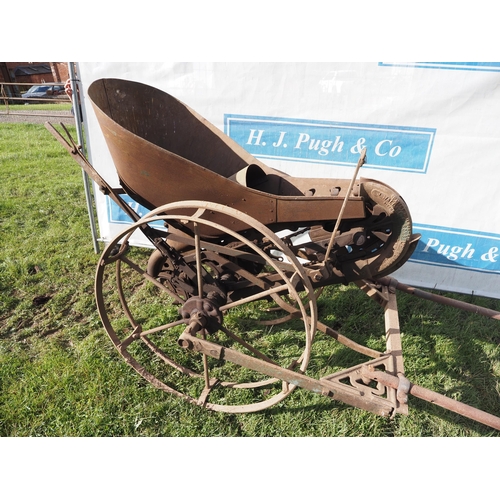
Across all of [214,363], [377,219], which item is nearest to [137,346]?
[214,363]

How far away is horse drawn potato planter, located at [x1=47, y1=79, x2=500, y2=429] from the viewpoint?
174 centimetres

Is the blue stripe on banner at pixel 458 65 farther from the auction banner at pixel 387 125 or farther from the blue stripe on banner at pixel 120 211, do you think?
the blue stripe on banner at pixel 120 211

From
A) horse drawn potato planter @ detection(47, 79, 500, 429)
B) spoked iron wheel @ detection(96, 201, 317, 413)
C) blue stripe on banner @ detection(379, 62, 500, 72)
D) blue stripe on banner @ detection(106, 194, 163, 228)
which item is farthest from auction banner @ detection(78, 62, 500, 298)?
spoked iron wheel @ detection(96, 201, 317, 413)

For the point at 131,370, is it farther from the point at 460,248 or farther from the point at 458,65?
the point at 458,65

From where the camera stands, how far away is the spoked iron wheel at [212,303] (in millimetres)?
1773

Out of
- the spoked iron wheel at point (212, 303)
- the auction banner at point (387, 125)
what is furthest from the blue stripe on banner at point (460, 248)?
the spoked iron wheel at point (212, 303)

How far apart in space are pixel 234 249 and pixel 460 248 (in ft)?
7.32

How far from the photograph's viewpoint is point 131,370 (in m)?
2.45

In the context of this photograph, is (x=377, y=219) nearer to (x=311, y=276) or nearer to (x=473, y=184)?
(x=311, y=276)

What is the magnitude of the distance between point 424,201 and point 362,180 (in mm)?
1410

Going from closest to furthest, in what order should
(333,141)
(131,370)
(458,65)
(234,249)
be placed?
1. (234,249)
2. (131,370)
3. (458,65)
4. (333,141)

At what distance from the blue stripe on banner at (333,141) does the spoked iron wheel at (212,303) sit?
1.21 metres

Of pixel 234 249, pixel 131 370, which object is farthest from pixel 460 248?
pixel 131 370

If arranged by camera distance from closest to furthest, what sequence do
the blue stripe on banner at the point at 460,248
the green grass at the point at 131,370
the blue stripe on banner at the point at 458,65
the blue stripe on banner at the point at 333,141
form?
the green grass at the point at 131,370
the blue stripe on banner at the point at 458,65
the blue stripe on banner at the point at 333,141
the blue stripe on banner at the point at 460,248
